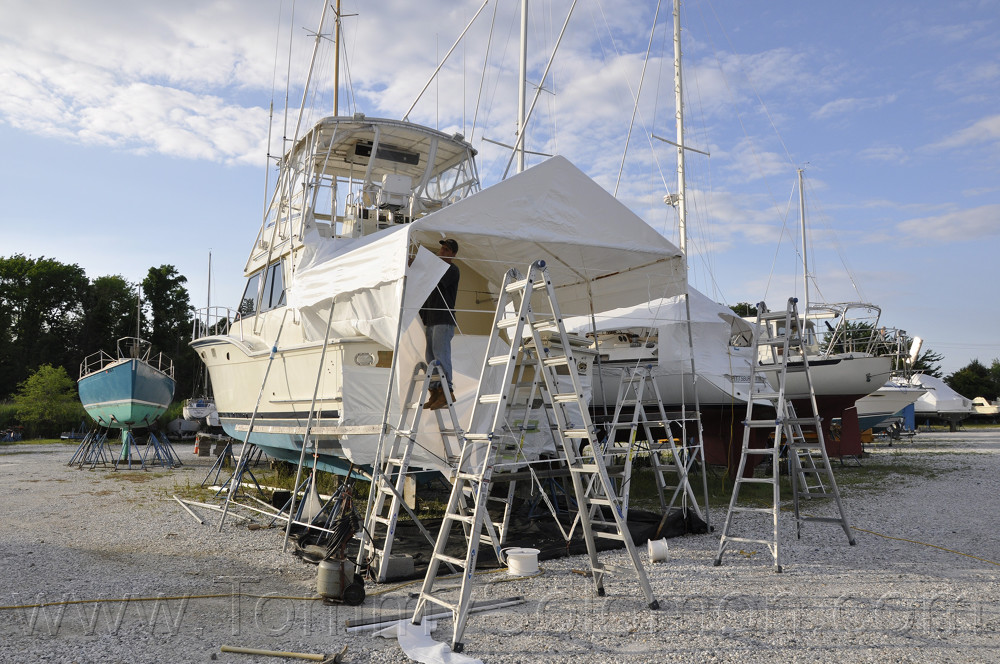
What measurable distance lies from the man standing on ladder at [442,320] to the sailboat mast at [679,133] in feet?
41.8

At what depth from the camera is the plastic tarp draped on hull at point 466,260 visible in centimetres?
635

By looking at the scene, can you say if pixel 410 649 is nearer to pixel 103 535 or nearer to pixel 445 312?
pixel 445 312

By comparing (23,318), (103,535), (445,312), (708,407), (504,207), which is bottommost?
(103,535)

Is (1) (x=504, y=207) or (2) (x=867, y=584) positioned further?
(1) (x=504, y=207)

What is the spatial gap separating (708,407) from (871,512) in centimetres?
568

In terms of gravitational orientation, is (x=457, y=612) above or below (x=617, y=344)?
below

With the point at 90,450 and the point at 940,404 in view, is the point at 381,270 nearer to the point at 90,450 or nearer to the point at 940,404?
the point at 90,450

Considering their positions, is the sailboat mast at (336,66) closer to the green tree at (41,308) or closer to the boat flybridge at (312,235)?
the boat flybridge at (312,235)

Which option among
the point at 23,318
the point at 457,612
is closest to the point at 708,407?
the point at 457,612

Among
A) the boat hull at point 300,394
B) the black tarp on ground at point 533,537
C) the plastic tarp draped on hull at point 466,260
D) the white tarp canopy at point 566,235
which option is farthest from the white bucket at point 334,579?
the white tarp canopy at point 566,235

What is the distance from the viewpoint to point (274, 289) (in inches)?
443

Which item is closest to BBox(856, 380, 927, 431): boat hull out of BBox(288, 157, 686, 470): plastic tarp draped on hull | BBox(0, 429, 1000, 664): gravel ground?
BBox(0, 429, 1000, 664): gravel ground

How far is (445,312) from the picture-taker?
7.02 meters

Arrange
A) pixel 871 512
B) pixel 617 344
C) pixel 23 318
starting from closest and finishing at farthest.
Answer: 1. pixel 871 512
2. pixel 617 344
3. pixel 23 318
